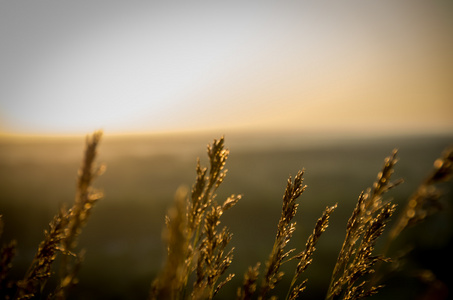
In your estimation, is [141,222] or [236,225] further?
[236,225]

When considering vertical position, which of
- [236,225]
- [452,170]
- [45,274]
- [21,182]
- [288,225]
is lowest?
[236,225]

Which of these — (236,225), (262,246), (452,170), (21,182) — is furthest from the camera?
(21,182)

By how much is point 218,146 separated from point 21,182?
642 inches

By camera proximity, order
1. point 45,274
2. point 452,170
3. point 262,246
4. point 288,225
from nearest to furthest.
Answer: point 452,170 < point 45,274 < point 288,225 < point 262,246

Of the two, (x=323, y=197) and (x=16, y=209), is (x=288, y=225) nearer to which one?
(x=16, y=209)

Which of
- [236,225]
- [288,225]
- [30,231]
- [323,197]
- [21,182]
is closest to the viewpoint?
[288,225]

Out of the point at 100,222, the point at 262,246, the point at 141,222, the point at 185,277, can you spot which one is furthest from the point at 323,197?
the point at 185,277

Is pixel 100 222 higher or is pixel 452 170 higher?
pixel 452 170

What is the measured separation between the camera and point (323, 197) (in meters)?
16.6

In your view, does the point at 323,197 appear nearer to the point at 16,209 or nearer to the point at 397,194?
the point at 397,194

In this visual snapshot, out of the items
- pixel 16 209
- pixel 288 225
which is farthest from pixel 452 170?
pixel 16 209

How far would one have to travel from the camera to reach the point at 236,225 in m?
13.6

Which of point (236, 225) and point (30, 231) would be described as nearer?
point (30, 231)

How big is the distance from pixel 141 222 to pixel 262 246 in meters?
4.87
